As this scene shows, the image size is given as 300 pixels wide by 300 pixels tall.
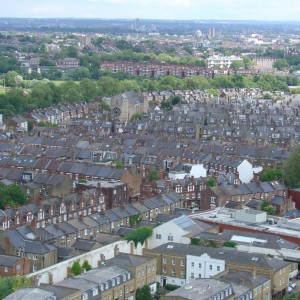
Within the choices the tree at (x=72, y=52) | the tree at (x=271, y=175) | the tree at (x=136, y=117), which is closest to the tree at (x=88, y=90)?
the tree at (x=136, y=117)

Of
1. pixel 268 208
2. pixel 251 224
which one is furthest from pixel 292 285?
pixel 268 208

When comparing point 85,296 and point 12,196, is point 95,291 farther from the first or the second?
point 12,196

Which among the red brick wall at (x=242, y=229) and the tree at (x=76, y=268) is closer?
the tree at (x=76, y=268)

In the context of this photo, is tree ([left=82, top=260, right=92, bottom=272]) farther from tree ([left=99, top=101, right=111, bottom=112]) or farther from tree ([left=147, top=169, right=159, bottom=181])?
tree ([left=99, top=101, right=111, bottom=112])

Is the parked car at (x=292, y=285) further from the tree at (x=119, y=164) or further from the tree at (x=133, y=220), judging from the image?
the tree at (x=119, y=164)

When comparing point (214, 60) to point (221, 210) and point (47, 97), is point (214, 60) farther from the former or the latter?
point (221, 210)

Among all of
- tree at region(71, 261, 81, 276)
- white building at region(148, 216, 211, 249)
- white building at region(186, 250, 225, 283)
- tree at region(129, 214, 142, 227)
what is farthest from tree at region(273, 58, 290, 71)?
tree at region(71, 261, 81, 276)

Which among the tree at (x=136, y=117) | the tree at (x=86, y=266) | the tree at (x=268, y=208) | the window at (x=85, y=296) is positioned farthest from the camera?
the tree at (x=136, y=117)

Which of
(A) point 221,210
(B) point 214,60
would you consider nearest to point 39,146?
(A) point 221,210
